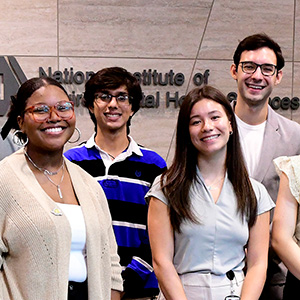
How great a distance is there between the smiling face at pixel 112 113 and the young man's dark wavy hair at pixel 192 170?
444 millimetres

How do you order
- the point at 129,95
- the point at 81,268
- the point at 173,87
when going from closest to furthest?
the point at 81,268 → the point at 129,95 → the point at 173,87

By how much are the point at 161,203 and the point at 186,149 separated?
0.91 feet

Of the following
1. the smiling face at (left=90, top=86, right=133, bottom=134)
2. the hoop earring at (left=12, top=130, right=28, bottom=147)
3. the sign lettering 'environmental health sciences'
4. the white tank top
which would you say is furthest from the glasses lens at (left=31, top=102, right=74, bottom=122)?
→ the sign lettering 'environmental health sciences'

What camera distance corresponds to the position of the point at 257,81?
2.94 metres

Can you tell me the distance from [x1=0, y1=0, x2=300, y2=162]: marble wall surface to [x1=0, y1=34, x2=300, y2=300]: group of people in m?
1.61

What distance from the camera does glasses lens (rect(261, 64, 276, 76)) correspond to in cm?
295

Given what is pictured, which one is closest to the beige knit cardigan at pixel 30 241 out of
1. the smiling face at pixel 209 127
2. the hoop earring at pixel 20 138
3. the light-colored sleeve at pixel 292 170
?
the hoop earring at pixel 20 138

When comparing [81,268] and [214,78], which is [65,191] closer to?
[81,268]

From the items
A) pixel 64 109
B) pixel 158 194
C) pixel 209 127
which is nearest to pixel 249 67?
pixel 209 127

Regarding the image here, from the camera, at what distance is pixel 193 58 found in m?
4.68

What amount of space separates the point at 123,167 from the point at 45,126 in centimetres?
76

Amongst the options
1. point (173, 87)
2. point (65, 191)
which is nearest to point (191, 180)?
point (65, 191)

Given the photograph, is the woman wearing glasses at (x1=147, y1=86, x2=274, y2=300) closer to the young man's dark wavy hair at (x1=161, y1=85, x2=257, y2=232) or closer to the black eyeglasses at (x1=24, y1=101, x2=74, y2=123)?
the young man's dark wavy hair at (x1=161, y1=85, x2=257, y2=232)

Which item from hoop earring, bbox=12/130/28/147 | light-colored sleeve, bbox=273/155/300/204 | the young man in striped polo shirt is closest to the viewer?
hoop earring, bbox=12/130/28/147
